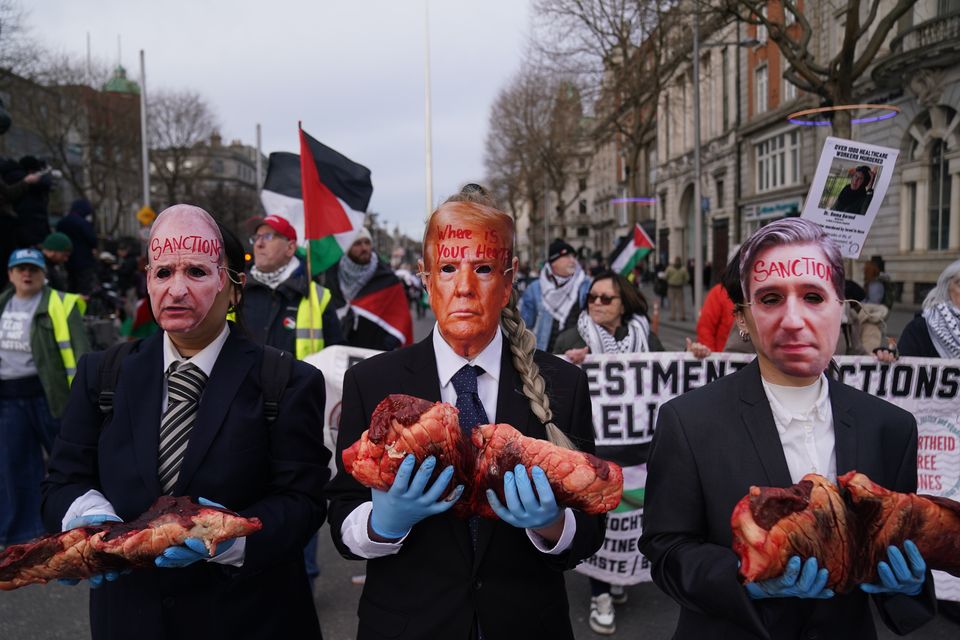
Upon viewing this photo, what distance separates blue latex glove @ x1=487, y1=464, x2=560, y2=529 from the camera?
1.70m

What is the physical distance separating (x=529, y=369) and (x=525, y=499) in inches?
19.2

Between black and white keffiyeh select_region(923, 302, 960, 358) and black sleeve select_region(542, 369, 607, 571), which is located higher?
black and white keffiyeh select_region(923, 302, 960, 358)

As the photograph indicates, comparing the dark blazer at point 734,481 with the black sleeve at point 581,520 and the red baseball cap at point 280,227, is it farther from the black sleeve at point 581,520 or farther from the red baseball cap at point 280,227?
the red baseball cap at point 280,227

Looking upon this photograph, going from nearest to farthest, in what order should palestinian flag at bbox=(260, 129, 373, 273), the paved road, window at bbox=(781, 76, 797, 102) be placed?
the paved road → palestinian flag at bbox=(260, 129, 373, 273) → window at bbox=(781, 76, 797, 102)

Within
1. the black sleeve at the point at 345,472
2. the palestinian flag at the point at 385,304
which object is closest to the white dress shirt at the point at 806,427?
the black sleeve at the point at 345,472

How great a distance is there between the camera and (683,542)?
1.94m

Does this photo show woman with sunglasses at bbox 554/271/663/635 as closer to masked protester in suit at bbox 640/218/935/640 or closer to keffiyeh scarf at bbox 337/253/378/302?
keffiyeh scarf at bbox 337/253/378/302

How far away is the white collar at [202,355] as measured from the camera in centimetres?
224

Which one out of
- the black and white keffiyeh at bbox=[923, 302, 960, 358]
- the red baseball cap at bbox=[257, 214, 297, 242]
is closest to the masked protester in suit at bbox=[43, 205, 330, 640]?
the red baseball cap at bbox=[257, 214, 297, 242]

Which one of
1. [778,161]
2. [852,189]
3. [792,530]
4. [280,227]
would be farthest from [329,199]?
[778,161]

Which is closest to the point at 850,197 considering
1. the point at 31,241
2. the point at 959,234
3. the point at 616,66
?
the point at 31,241

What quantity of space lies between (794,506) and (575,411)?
700 millimetres

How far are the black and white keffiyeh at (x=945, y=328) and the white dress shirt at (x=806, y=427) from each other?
10.7ft

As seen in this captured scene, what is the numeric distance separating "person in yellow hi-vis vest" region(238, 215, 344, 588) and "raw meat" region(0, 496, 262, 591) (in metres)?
2.93
